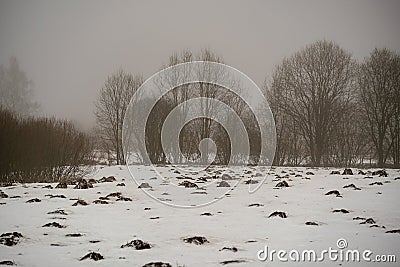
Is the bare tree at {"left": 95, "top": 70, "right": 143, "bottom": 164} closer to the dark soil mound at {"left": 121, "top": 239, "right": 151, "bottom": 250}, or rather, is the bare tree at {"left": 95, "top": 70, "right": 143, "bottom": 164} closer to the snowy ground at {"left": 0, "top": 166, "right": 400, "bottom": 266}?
the snowy ground at {"left": 0, "top": 166, "right": 400, "bottom": 266}

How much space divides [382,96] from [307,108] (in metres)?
6.59

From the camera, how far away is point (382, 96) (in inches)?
1315

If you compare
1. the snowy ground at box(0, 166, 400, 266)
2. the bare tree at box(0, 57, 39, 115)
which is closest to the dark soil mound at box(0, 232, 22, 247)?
the snowy ground at box(0, 166, 400, 266)

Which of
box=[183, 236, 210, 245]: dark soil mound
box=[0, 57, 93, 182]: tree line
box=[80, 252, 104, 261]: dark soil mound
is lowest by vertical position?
box=[80, 252, 104, 261]: dark soil mound

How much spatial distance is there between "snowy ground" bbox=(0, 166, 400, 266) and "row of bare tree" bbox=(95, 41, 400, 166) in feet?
76.4

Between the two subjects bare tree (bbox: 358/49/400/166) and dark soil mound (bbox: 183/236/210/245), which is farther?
bare tree (bbox: 358/49/400/166)

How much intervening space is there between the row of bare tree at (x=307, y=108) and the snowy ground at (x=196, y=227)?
23273 mm

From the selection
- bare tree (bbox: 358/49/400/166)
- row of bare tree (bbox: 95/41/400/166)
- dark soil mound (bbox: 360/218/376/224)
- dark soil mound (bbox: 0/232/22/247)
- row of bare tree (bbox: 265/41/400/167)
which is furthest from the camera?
row of bare tree (bbox: 95/41/400/166)

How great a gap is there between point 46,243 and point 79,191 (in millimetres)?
6340

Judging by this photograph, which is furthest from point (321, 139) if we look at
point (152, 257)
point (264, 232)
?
point (152, 257)

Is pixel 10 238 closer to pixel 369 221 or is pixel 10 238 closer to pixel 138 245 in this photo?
pixel 138 245

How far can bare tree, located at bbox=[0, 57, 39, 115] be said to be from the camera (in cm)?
4812

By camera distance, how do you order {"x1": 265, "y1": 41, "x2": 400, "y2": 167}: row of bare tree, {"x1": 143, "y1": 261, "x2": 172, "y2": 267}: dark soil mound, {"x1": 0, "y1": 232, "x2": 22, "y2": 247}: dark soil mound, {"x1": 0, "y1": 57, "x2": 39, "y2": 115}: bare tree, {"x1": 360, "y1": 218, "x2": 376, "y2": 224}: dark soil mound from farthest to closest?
{"x1": 0, "y1": 57, "x2": 39, "y2": 115}: bare tree → {"x1": 265, "y1": 41, "x2": 400, "y2": 167}: row of bare tree → {"x1": 360, "y1": 218, "x2": 376, "y2": 224}: dark soil mound → {"x1": 0, "y1": 232, "x2": 22, "y2": 247}: dark soil mound → {"x1": 143, "y1": 261, "x2": 172, "y2": 267}: dark soil mound

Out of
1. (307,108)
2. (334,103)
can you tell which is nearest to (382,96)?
(334,103)
